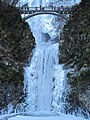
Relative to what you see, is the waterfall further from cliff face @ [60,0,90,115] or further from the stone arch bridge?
the stone arch bridge

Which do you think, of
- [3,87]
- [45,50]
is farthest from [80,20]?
[3,87]

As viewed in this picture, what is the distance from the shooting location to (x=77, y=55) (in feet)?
93.0

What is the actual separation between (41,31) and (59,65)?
26.4 ft

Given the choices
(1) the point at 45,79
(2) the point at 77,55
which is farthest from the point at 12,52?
(2) the point at 77,55

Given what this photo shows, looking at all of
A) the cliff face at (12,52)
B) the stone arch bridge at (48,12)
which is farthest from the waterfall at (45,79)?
the stone arch bridge at (48,12)

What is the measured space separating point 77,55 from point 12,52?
5904 millimetres

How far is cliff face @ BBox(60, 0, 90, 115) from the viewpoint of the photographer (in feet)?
84.4

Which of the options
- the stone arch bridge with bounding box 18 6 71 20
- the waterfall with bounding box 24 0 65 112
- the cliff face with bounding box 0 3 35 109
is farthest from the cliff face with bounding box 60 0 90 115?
the cliff face with bounding box 0 3 35 109

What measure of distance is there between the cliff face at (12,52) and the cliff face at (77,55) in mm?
3527

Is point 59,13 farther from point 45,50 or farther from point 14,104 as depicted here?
point 14,104

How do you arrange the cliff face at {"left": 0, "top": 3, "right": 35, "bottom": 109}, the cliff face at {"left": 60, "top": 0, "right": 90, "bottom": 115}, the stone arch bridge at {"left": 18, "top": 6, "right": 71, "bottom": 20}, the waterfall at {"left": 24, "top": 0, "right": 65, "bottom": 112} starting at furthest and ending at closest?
the stone arch bridge at {"left": 18, "top": 6, "right": 71, "bottom": 20} < the cliff face at {"left": 0, "top": 3, "right": 35, "bottom": 109} < the waterfall at {"left": 24, "top": 0, "right": 65, "bottom": 112} < the cliff face at {"left": 60, "top": 0, "right": 90, "bottom": 115}

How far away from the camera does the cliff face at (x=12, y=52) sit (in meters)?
27.3

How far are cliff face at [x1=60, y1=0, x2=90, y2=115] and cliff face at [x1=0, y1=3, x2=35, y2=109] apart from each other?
3.53 m

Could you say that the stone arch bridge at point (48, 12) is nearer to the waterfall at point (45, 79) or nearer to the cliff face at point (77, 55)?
the cliff face at point (77, 55)
